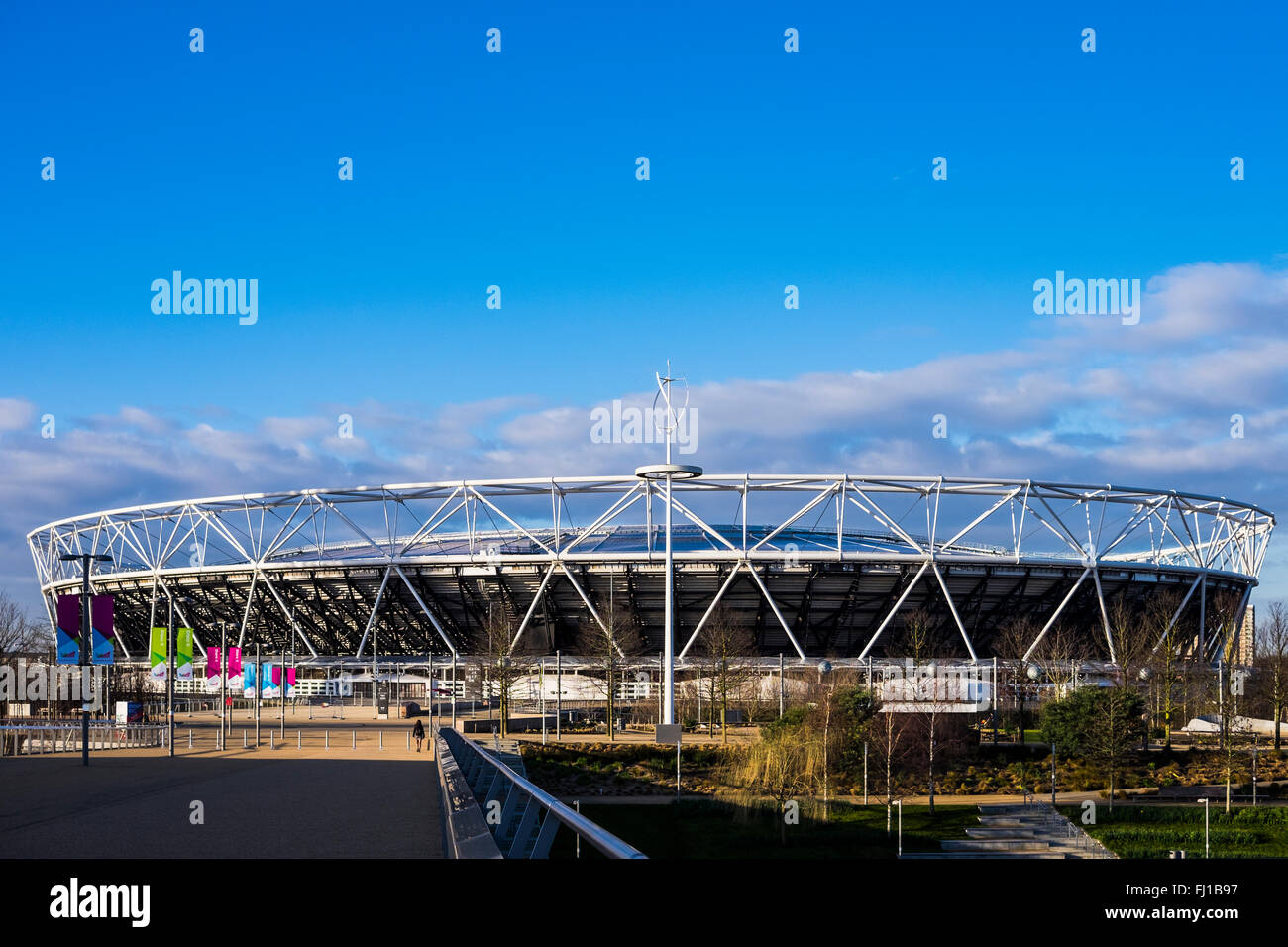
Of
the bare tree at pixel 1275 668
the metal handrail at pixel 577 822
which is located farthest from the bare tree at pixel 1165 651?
the metal handrail at pixel 577 822

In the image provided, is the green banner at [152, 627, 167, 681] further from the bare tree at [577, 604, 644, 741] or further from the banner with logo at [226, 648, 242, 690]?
the bare tree at [577, 604, 644, 741]

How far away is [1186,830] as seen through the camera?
33.8 metres

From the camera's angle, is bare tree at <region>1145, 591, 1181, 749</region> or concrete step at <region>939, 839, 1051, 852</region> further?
bare tree at <region>1145, 591, 1181, 749</region>

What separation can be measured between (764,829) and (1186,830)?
1183cm

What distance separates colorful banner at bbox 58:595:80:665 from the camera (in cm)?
3328

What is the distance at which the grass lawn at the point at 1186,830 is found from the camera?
32.1 m

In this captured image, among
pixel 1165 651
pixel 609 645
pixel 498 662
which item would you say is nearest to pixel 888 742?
pixel 609 645

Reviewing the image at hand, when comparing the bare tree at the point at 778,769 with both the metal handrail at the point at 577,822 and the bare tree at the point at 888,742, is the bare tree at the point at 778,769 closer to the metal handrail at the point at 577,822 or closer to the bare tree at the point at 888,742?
the bare tree at the point at 888,742

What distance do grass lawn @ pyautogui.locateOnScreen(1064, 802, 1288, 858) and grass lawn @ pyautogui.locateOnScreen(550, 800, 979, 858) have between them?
3887 millimetres

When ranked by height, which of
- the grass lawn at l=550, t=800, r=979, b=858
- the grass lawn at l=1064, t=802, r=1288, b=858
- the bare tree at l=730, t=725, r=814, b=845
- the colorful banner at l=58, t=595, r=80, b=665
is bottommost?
the grass lawn at l=1064, t=802, r=1288, b=858

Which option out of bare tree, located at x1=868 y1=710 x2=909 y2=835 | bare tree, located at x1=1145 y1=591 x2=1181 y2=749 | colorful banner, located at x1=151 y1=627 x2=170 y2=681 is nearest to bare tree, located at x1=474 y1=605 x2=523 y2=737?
colorful banner, located at x1=151 y1=627 x2=170 y2=681

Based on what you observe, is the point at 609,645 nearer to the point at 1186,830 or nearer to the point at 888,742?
the point at 888,742
